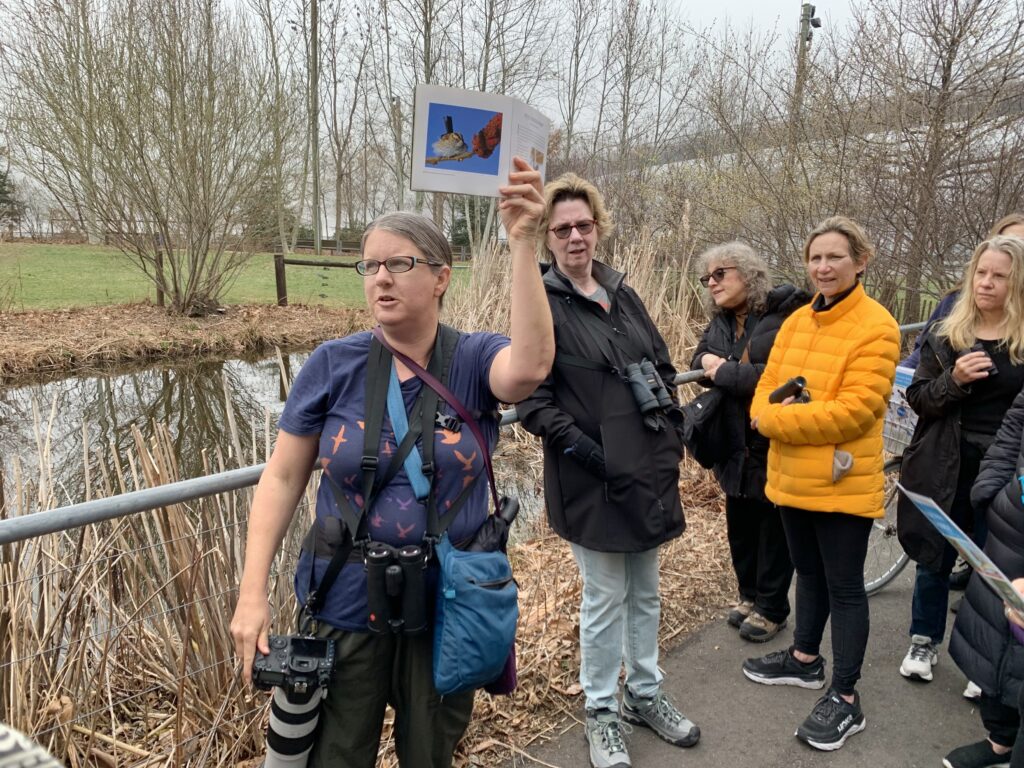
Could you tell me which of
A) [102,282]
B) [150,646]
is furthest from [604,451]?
[102,282]

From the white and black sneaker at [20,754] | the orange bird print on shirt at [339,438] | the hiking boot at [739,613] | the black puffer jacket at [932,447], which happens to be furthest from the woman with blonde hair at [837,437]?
the white and black sneaker at [20,754]

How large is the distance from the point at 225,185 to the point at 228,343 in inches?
151

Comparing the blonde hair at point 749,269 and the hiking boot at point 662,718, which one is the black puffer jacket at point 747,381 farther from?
the hiking boot at point 662,718

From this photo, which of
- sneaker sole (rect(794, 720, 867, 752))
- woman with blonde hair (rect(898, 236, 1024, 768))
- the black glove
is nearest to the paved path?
sneaker sole (rect(794, 720, 867, 752))

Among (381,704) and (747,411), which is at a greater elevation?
(747,411)

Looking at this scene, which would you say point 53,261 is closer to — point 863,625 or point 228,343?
point 228,343

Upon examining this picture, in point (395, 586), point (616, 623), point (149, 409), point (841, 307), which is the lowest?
point (149, 409)

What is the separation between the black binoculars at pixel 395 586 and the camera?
148cm

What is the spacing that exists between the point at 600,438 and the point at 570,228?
730 mm

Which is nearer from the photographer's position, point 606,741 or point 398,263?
point 398,263

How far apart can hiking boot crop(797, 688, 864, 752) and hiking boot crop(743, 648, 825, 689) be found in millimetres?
217

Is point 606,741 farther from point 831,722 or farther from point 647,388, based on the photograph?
point 647,388

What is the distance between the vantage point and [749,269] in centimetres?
297

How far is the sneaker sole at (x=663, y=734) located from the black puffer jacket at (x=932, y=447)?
3.89 ft
